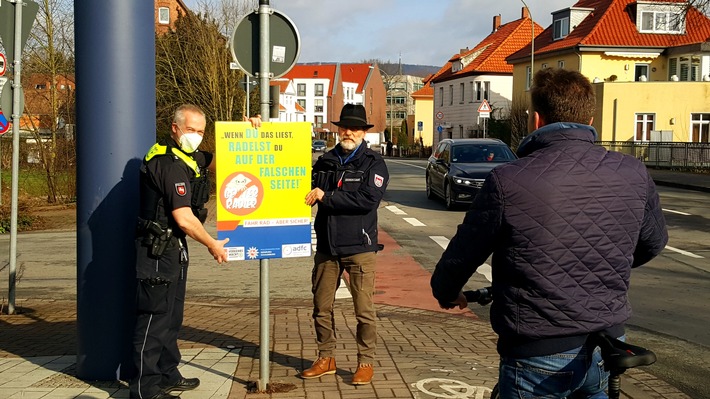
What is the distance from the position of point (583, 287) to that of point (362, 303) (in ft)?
9.61

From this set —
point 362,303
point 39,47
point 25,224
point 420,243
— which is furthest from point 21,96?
point 39,47

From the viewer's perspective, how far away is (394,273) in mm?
10977

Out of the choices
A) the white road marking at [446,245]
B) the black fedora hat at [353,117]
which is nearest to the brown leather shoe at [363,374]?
the black fedora hat at [353,117]

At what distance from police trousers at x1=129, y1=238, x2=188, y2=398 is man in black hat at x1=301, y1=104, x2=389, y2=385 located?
1032 millimetres

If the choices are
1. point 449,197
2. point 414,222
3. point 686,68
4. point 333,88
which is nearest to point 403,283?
point 414,222

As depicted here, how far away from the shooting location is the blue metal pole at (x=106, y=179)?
212 inches

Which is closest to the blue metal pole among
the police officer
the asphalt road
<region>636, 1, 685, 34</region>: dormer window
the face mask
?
the police officer

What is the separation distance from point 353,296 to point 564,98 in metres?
3.04

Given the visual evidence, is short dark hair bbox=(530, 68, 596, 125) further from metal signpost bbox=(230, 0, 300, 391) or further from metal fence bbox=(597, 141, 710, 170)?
metal fence bbox=(597, 141, 710, 170)

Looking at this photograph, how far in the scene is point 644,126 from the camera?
42.0 metres

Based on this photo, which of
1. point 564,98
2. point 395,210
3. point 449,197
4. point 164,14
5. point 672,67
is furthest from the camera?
point 164,14

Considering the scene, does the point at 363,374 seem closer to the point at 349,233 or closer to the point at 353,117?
the point at 349,233

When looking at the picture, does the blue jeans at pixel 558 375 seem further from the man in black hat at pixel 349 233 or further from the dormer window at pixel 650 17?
the dormer window at pixel 650 17

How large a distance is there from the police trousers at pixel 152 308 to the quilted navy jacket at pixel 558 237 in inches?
102
